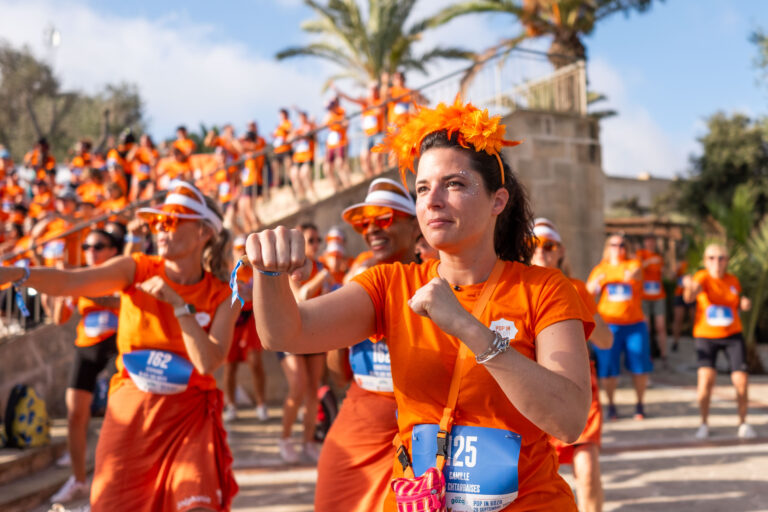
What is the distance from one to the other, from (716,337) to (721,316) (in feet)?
0.79

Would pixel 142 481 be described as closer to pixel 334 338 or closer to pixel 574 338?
pixel 334 338

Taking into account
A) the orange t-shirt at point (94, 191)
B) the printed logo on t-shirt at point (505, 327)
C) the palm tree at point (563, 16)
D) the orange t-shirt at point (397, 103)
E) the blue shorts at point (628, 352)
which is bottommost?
the blue shorts at point (628, 352)

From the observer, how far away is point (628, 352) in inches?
351

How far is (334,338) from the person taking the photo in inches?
82.1

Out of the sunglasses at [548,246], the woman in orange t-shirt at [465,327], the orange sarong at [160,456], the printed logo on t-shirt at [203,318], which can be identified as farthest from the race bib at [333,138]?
the woman in orange t-shirt at [465,327]

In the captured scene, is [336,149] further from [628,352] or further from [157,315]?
[157,315]

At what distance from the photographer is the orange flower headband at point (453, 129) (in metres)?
2.07

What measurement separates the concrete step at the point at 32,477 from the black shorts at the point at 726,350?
21.5 feet

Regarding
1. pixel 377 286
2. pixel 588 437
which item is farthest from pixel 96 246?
pixel 377 286

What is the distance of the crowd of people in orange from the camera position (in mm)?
1851

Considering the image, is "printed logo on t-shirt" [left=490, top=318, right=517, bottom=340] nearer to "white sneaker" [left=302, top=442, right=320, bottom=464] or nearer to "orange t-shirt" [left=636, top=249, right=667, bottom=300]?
"white sneaker" [left=302, top=442, right=320, bottom=464]

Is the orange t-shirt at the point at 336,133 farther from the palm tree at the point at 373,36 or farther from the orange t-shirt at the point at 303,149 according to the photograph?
the palm tree at the point at 373,36

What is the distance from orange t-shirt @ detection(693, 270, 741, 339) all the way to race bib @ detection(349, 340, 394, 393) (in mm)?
5678

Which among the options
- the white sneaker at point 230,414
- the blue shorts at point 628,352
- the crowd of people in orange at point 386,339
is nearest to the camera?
the crowd of people in orange at point 386,339
